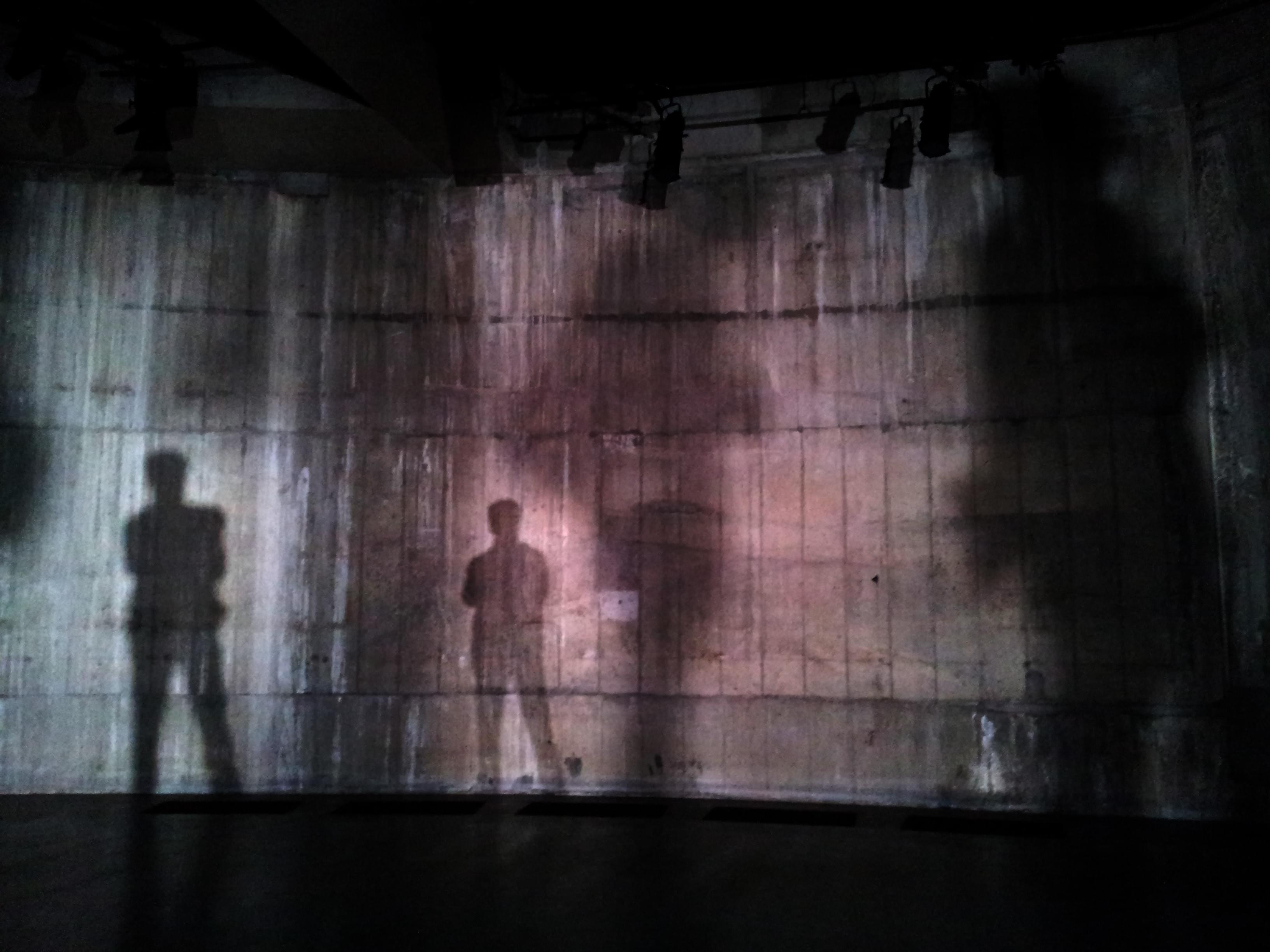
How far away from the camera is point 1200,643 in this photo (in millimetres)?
6281

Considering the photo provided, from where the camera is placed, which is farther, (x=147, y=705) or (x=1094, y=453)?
(x=147, y=705)

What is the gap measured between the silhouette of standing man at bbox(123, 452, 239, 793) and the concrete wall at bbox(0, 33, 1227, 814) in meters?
0.08

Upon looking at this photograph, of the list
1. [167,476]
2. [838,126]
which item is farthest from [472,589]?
[838,126]

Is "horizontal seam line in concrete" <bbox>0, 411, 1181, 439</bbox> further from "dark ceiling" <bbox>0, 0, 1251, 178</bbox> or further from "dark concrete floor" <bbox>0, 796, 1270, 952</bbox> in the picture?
"dark concrete floor" <bbox>0, 796, 1270, 952</bbox>

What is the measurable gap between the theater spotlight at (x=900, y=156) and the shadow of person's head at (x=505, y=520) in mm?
3816

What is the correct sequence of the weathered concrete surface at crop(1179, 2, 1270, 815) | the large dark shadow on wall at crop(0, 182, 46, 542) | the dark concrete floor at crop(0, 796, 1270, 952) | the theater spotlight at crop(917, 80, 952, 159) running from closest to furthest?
the dark concrete floor at crop(0, 796, 1270, 952) → the weathered concrete surface at crop(1179, 2, 1270, 815) → the theater spotlight at crop(917, 80, 952, 159) → the large dark shadow on wall at crop(0, 182, 46, 542)

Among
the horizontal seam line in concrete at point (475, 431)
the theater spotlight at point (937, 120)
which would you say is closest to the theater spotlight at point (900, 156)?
the theater spotlight at point (937, 120)

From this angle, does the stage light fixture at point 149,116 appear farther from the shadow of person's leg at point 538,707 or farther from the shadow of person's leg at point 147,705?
the shadow of person's leg at point 538,707

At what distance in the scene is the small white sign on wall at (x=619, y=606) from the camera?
7.18 m

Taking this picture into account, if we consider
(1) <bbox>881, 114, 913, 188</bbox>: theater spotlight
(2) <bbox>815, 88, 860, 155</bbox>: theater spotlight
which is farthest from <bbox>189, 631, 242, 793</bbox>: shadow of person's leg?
(1) <bbox>881, 114, 913, 188</bbox>: theater spotlight

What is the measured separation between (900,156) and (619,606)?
4.05 metres

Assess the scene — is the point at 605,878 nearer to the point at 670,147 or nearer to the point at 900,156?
the point at 670,147

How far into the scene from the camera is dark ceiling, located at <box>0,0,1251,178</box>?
20.2 ft

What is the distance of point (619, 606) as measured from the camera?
7.19 m
